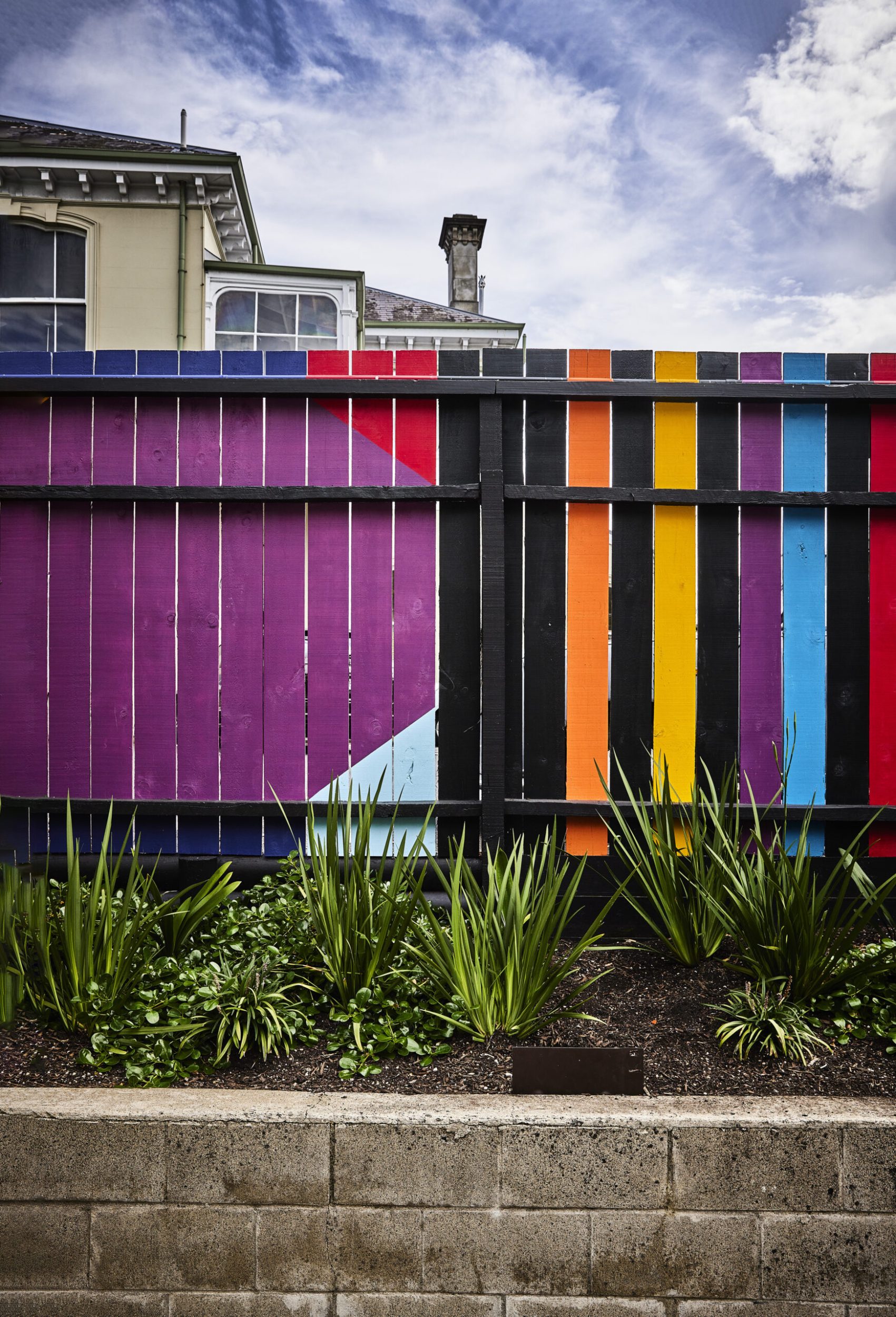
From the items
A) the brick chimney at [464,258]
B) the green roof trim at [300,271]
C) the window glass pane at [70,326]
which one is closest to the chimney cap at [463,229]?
the brick chimney at [464,258]

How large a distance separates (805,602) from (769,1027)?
1522mm

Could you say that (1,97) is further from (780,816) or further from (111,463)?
(780,816)

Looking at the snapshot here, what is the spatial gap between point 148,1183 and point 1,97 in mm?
5262

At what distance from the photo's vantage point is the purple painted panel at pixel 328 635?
9.55 feet

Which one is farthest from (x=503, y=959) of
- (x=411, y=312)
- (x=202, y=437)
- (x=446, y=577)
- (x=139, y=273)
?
(x=411, y=312)

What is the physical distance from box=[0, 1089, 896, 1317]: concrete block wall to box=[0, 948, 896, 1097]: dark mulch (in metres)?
0.18

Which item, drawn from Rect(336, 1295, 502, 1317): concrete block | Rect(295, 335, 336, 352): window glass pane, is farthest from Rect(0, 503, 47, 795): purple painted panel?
Rect(295, 335, 336, 352): window glass pane

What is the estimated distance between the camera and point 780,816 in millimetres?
2857

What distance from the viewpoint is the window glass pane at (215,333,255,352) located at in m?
9.15

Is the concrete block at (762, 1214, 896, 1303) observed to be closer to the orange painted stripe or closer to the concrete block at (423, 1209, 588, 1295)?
the concrete block at (423, 1209, 588, 1295)

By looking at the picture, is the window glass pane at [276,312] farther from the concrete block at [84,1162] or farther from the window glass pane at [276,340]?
the concrete block at [84,1162]

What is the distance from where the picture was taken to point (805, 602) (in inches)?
114

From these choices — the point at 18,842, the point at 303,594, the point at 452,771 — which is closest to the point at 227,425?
the point at 303,594

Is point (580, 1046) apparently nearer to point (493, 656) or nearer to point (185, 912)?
point (185, 912)
